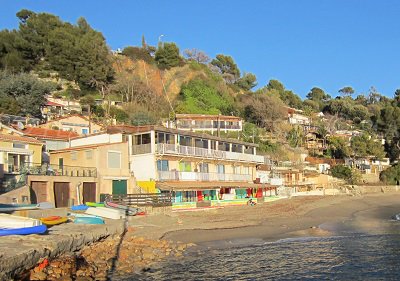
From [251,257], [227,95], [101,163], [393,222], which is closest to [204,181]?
[101,163]

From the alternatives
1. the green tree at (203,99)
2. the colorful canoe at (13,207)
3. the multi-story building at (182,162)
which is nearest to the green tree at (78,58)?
the green tree at (203,99)

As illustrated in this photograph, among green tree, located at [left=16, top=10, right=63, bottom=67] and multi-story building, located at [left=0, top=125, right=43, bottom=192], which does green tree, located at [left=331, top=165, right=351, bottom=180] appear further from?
green tree, located at [left=16, top=10, right=63, bottom=67]

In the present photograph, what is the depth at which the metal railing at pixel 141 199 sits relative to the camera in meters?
33.7

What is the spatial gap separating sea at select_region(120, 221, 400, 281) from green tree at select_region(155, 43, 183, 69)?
74.9 meters

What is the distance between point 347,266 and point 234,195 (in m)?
29.6

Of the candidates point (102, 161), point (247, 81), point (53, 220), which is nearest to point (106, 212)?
point (53, 220)

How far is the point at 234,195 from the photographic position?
48.6 m

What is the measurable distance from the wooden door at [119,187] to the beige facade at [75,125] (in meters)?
15.7

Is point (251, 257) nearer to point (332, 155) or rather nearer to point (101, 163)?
point (101, 163)

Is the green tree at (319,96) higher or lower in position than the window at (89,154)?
higher

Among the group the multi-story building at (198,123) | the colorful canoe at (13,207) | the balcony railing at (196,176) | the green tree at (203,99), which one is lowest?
the colorful canoe at (13,207)

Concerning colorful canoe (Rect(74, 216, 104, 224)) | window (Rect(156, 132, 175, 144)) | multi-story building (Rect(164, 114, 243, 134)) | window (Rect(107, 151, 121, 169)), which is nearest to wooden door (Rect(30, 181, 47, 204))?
colorful canoe (Rect(74, 216, 104, 224))

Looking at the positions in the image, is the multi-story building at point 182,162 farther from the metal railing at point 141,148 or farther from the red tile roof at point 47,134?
the red tile roof at point 47,134

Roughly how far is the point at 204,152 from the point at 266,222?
41.7 ft
